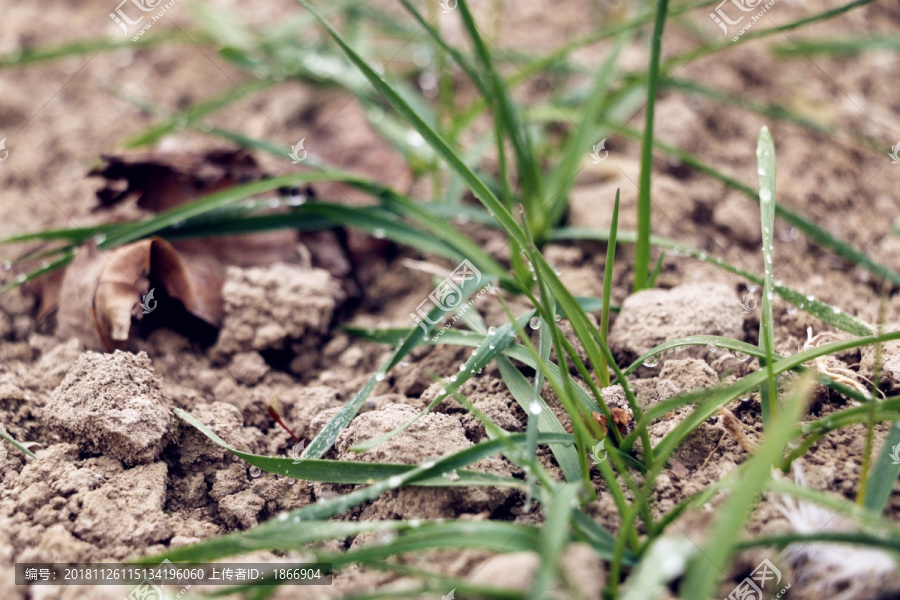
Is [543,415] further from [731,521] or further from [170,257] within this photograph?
[170,257]

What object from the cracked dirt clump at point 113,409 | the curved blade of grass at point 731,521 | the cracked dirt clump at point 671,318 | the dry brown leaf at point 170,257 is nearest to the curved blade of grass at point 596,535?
the curved blade of grass at point 731,521

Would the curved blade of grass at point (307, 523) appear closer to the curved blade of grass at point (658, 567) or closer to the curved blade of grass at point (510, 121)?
the curved blade of grass at point (658, 567)

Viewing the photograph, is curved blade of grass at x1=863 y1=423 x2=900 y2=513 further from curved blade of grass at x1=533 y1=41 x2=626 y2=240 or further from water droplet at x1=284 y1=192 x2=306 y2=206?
water droplet at x1=284 y1=192 x2=306 y2=206

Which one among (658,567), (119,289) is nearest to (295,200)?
(119,289)

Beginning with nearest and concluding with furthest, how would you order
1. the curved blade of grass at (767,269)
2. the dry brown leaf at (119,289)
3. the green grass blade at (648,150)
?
the curved blade of grass at (767,269) → the green grass blade at (648,150) → the dry brown leaf at (119,289)

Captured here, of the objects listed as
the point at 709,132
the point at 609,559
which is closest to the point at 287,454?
the point at 609,559

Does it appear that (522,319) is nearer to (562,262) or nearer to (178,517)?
(562,262)
